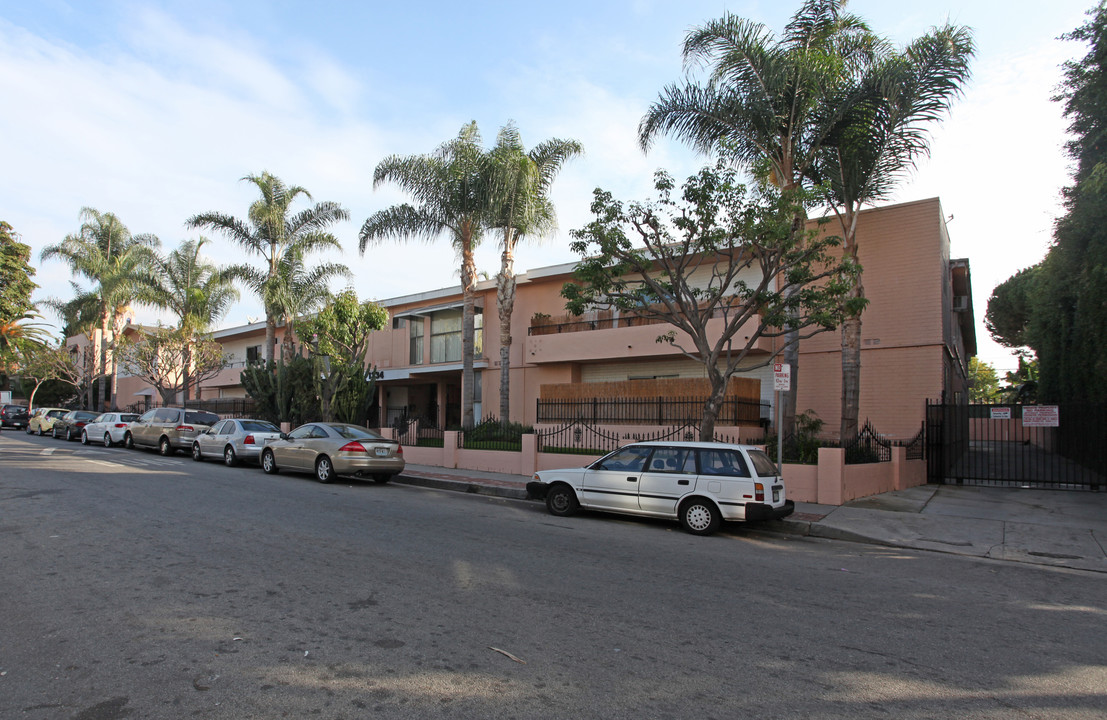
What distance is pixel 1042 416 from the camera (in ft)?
50.3

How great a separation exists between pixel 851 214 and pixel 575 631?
13965mm

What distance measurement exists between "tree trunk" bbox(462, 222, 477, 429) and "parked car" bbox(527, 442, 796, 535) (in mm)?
10233

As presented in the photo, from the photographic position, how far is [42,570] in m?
6.59

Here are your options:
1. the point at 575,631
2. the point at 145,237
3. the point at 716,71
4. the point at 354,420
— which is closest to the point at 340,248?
the point at 354,420

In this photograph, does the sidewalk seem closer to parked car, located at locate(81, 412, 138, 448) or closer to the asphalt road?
the asphalt road

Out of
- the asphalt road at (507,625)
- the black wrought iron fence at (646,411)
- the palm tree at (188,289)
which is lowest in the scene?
the asphalt road at (507,625)

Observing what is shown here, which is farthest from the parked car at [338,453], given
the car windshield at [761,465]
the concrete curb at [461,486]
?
the car windshield at [761,465]

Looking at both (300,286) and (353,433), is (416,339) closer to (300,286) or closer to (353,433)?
(300,286)

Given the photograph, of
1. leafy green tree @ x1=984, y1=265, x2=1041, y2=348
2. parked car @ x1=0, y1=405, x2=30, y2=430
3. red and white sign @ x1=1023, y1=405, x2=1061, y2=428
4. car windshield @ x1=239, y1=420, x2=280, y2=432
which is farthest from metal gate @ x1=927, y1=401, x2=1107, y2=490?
parked car @ x1=0, y1=405, x2=30, y2=430

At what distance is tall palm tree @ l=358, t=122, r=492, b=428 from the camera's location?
2044 centimetres

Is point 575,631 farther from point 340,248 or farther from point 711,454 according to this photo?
point 340,248

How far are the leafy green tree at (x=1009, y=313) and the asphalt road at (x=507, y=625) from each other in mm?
35292

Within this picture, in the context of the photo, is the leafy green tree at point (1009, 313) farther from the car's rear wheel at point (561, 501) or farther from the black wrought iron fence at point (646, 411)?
the car's rear wheel at point (561, 501)

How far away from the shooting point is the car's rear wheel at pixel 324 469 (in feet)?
51.0
